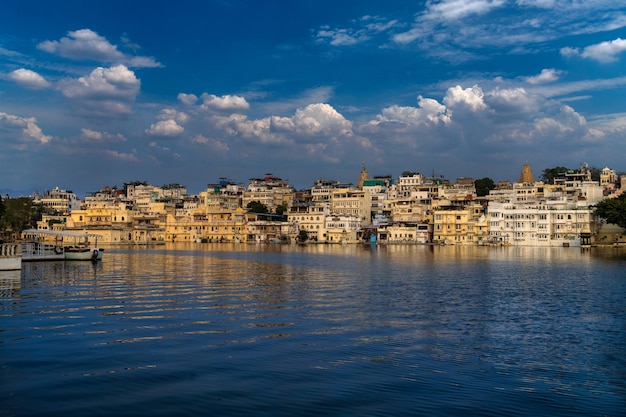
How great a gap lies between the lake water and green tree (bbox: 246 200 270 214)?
94.4 m

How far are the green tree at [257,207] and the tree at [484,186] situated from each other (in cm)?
4141

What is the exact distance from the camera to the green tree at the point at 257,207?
119250 mm

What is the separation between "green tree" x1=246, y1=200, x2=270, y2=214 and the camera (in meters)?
119

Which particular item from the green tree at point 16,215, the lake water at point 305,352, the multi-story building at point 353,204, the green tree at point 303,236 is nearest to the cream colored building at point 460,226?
the multi-story building at point 353,204

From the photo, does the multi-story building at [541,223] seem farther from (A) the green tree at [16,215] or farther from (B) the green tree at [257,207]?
(A) the green tree at [16,215]

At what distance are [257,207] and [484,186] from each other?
44.6 metres

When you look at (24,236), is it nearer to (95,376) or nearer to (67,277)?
(67,277)

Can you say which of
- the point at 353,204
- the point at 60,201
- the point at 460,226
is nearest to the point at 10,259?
the point at 460,226

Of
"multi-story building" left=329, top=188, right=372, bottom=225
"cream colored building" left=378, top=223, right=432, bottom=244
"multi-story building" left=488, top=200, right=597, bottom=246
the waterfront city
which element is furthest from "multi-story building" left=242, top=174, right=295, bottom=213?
"multi-story building" left=488, top=200, right=597, bottom=246

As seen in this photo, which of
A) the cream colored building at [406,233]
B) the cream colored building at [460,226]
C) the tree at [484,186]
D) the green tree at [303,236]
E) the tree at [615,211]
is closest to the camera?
the tree at [615,211]

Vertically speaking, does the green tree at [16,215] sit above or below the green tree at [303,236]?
above

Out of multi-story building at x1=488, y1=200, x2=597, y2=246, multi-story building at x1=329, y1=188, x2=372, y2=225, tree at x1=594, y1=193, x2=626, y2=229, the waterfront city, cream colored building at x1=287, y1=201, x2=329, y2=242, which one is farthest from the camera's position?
multi-story building at x1=329, y1=188, x2=372, y2=225

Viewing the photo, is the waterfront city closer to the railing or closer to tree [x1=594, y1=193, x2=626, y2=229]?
tree [x1=594, y1=193, x2=626, y2=229]

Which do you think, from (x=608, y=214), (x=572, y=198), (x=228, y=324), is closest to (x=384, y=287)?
(x=228, y=324)
